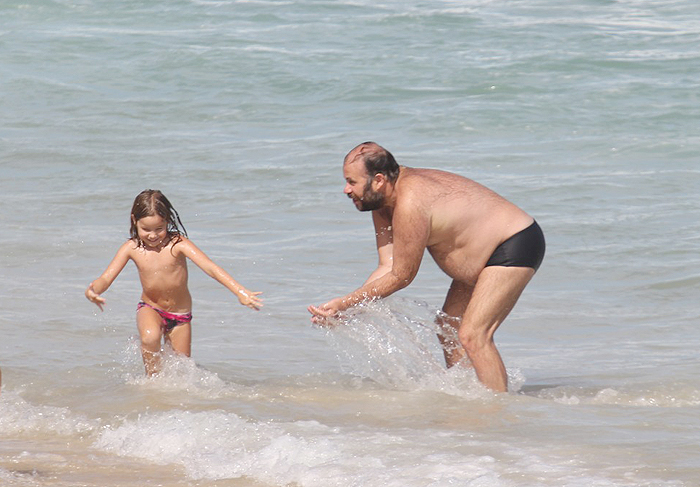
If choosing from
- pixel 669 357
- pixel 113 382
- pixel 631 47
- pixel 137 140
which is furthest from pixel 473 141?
pixel 113 382

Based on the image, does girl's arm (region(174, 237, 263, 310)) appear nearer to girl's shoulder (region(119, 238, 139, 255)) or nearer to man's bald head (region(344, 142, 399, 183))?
girl's shoulder (region(119, 238, 139, 255))

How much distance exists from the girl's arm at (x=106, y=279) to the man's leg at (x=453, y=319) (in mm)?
1721

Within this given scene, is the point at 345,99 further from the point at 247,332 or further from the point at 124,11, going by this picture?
the point at 247,332

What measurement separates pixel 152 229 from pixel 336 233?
401 cm

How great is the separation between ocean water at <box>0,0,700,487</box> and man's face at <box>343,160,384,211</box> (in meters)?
0.59

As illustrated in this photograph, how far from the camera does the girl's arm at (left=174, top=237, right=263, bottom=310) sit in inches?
227

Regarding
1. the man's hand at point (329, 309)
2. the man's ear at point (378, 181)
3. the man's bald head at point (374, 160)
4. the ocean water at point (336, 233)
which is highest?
the man's bald head at point (374, 160)

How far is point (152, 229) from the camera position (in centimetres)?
608

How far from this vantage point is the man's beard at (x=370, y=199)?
17.6 ft

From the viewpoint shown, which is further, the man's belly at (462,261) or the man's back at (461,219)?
the man's belly at (462,261)

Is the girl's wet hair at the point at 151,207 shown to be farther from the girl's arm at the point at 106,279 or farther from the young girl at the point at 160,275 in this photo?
the girl's arm at the point at 106,279

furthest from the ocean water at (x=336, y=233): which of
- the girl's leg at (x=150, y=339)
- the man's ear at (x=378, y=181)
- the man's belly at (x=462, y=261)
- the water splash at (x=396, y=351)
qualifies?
the man's ear at (x=378, y=181)

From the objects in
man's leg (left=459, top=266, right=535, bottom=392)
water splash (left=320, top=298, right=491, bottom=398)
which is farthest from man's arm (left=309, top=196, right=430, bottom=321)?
man's leg (left=459, top=266, right=535, bottom=392)

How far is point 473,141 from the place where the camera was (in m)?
14.2
